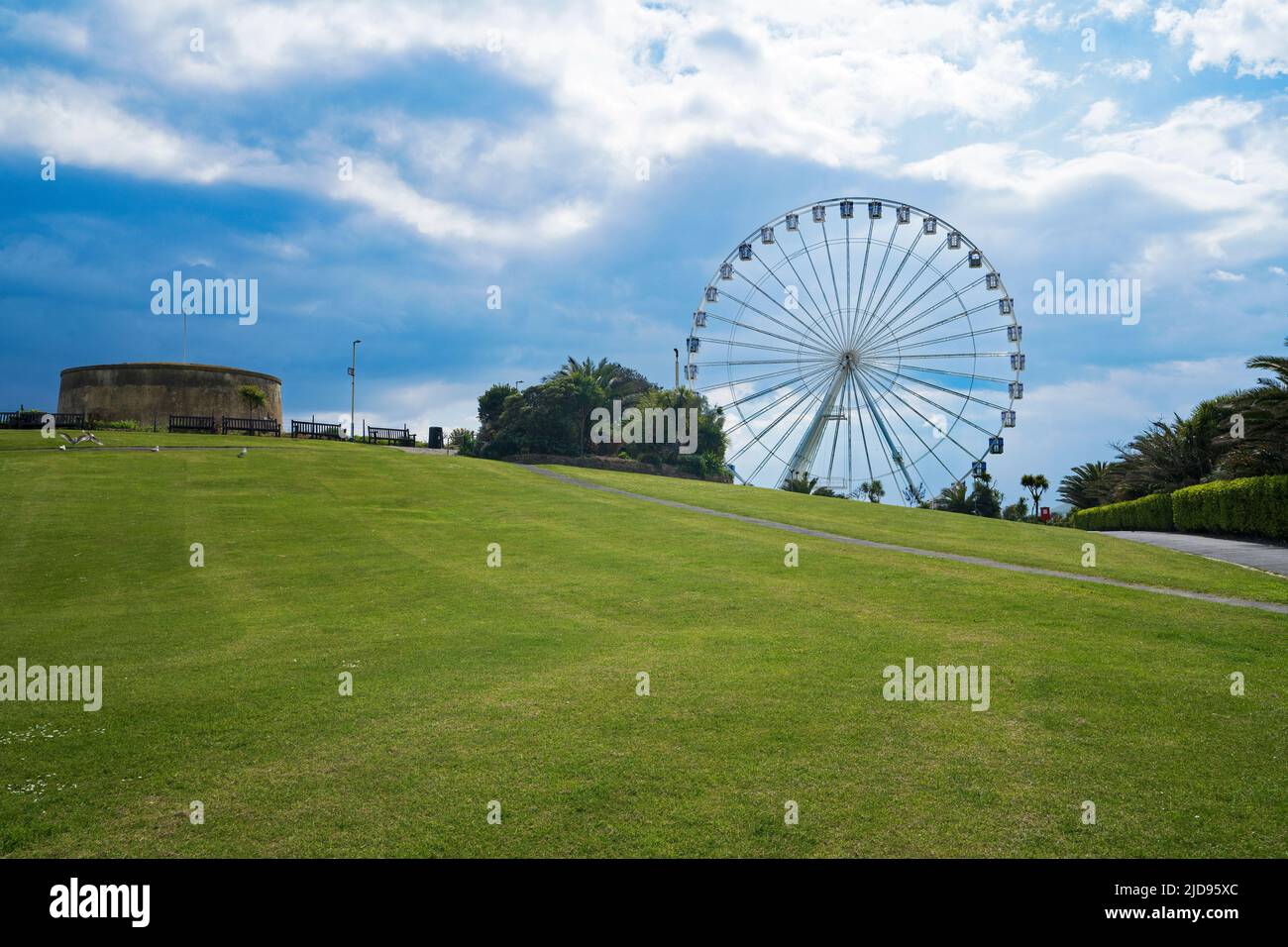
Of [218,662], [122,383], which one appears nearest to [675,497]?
[218,662]

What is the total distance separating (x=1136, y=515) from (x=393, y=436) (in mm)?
56228

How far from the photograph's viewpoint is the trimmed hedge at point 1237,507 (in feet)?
88.8

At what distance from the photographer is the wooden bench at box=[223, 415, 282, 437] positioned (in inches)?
2306

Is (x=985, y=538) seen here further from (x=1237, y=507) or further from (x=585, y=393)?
(x=585, y=393)

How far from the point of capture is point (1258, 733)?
7961mm

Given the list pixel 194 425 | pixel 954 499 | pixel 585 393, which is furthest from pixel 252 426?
pixel 954 499

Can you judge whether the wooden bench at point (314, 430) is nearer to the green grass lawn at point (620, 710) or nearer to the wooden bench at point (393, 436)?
the wooden bench at point (393, 436)

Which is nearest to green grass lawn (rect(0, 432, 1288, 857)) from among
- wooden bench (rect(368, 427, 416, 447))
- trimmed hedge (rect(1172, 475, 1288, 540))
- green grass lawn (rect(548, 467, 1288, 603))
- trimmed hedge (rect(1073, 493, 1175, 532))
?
green grass lawn (rect(548, 467, 1288, 603))

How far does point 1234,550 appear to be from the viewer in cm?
2416
